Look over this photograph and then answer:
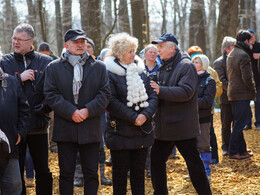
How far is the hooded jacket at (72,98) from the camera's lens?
425 cm

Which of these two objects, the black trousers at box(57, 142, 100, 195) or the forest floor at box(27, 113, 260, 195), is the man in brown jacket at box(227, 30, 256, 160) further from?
the black trousers at box(57, 142, 100, 195)

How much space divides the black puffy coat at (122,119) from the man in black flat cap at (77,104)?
0.68 ft

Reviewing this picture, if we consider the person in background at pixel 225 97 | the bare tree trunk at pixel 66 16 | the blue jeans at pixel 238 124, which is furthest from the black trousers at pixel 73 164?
the bare tree trunk at pixel 66 16

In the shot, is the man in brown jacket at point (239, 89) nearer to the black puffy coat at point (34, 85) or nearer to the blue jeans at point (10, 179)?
the black puffy coat at point (34, 85)

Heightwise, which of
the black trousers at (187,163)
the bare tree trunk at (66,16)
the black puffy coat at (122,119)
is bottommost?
the black trousers at (187,163)

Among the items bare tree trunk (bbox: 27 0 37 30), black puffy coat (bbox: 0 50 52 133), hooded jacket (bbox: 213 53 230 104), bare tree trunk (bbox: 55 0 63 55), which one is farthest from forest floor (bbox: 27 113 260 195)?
bare tree trunk (bbox: 55 0 63 55)

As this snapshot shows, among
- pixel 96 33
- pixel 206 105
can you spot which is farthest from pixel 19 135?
pixel 96 33

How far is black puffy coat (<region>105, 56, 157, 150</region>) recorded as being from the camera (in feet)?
14.8

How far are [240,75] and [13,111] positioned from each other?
15.9 ft

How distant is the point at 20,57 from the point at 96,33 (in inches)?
204

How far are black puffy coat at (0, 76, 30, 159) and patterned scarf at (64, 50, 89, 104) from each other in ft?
1.88

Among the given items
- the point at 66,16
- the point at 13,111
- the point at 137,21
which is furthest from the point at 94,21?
the point at 66,16

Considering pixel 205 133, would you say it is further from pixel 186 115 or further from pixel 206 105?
pixel 186 115

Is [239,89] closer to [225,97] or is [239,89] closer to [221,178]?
[225,97]
